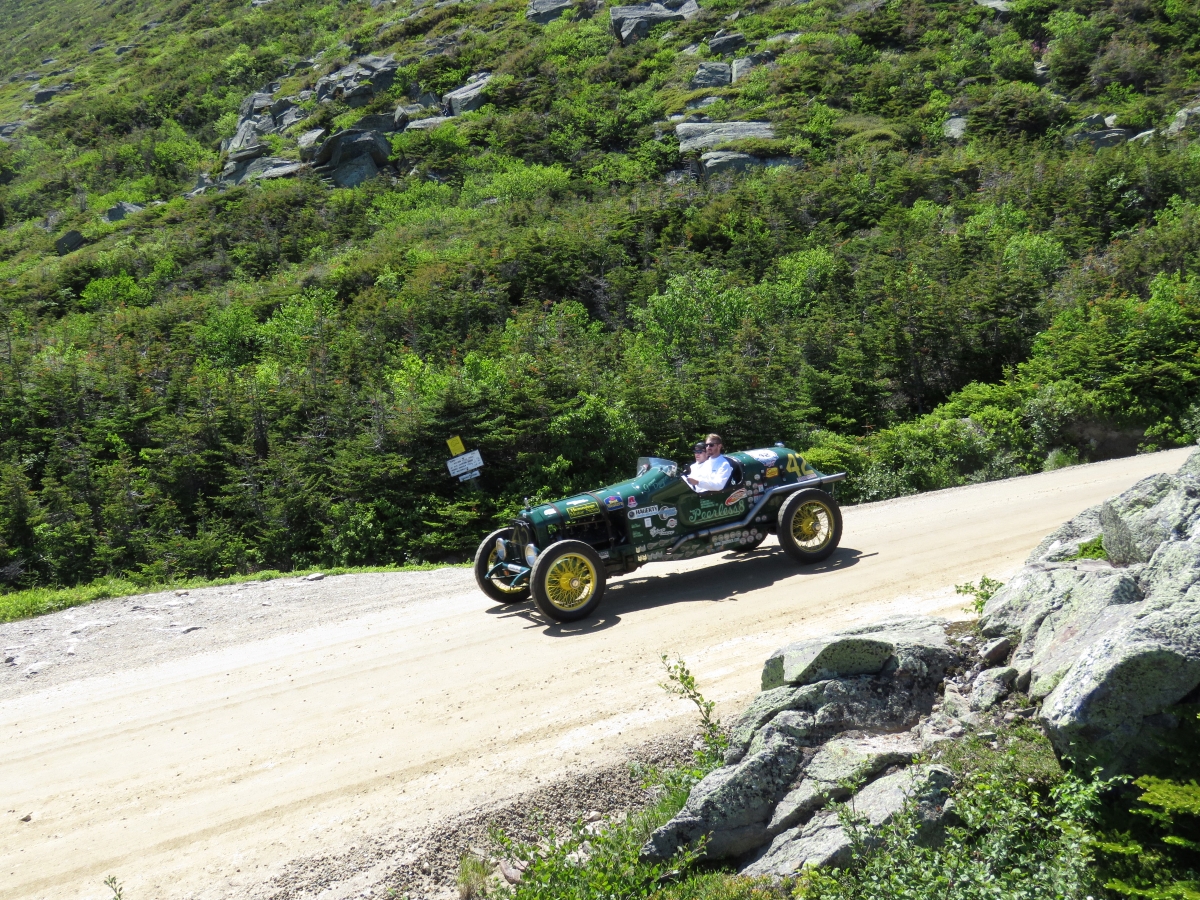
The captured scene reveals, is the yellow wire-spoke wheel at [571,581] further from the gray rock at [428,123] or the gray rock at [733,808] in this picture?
the gray rock at [428,123]

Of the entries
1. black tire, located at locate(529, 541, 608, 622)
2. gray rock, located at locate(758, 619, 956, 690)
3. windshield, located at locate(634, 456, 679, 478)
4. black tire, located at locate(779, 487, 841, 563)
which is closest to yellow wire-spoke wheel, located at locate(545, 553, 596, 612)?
black tire, located at locate(529, 541, 608, 622)

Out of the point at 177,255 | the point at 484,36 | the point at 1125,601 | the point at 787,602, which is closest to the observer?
the point at 1125,601

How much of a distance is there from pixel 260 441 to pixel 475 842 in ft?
57.2

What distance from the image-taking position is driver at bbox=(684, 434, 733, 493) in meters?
9.95

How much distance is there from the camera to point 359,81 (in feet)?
234

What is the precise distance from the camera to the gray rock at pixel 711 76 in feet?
206

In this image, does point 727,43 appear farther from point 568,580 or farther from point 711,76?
point 568,580

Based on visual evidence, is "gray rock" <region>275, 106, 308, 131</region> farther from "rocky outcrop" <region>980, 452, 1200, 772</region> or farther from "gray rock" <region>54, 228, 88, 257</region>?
"rocky outcrop" <region>980, 452, 1200, 772</region>

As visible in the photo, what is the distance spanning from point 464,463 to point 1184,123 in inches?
1933

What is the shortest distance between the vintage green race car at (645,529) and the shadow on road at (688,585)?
0.20 m

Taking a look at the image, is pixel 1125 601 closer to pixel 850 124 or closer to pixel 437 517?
pixel 437 517

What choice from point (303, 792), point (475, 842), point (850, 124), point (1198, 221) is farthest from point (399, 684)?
point (850, 124)

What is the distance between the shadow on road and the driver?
48.4 inches

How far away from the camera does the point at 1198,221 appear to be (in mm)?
29078
